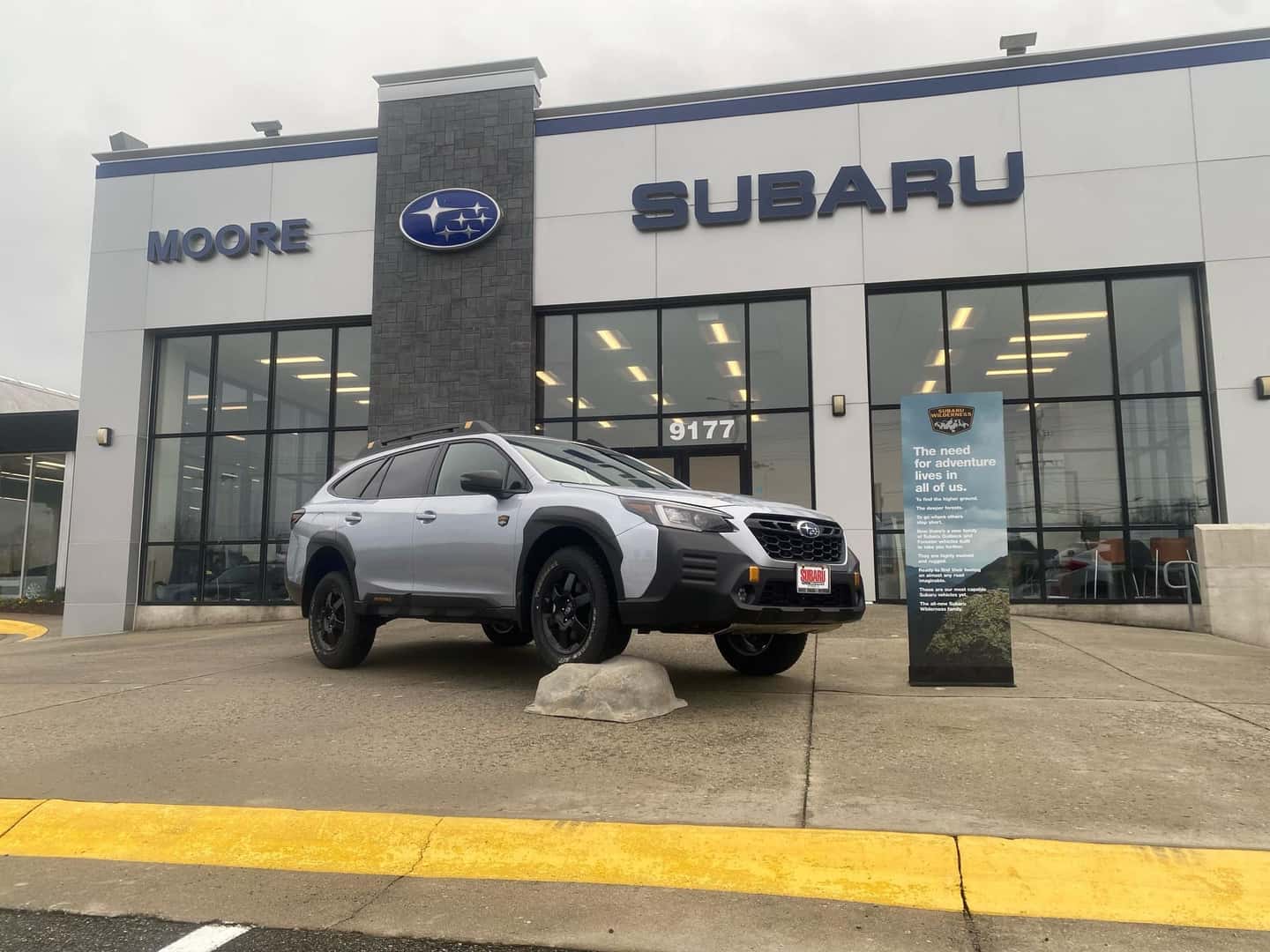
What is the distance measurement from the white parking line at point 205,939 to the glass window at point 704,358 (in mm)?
11889

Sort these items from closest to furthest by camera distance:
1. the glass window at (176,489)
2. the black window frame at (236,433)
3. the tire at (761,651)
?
the tire at (761,651)
the black window frame at (236,433)
the glass window at (176,489)

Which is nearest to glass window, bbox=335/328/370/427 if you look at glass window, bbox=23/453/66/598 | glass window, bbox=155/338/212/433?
glass window, bbox=155/338/212/433

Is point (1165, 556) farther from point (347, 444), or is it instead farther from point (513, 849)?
point (347, 444)

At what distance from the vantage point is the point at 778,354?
14.3 m

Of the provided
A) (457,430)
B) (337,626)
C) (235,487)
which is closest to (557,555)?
(457,430)

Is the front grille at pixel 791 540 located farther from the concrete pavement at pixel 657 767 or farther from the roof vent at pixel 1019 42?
the roof vent at pixel 1019 42

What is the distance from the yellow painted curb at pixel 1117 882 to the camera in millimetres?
2963

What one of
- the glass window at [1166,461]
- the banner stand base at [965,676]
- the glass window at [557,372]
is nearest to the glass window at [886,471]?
the glass window at [1166,461]

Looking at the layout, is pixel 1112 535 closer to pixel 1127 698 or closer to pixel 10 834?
pixel 1127 698

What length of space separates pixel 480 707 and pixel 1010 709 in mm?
3357

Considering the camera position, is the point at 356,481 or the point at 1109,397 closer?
the point at 356,481

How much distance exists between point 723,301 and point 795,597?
976cm

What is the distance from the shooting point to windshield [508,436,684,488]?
634cm

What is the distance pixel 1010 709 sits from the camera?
18.6 feet
